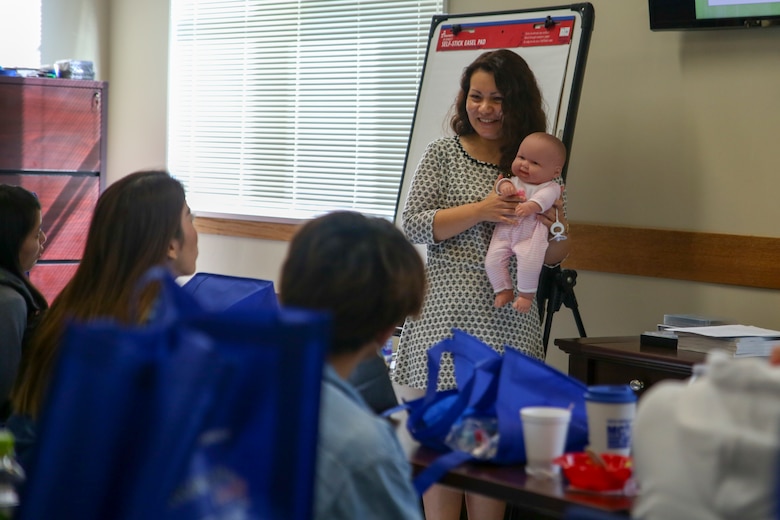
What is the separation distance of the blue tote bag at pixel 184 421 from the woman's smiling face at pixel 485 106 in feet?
6.36

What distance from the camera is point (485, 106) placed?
2814 millimetres

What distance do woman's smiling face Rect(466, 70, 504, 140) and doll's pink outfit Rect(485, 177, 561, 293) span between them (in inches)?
8.4

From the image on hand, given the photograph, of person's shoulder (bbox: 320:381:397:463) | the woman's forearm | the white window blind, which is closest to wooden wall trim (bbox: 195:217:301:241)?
the white window blind

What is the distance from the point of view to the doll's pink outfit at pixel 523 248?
2.74 metres

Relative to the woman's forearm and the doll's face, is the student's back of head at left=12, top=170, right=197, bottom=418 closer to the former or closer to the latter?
the woman's forearm

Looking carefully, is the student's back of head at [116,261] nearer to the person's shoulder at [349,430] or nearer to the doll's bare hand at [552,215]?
the person's shoulder at [349,430]

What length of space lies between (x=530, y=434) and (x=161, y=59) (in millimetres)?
4425

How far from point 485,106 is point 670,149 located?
91 cm

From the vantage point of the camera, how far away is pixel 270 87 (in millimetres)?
4965

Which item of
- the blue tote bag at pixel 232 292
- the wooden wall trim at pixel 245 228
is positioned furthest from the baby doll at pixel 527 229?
the wooden wall trim at pixel 245 228

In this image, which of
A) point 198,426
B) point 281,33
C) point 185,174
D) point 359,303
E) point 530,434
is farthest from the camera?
point 185,174

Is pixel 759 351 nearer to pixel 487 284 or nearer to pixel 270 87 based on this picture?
pixel 487 284

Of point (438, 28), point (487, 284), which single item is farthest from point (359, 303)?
point (438, 28)

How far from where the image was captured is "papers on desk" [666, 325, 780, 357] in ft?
8.41
